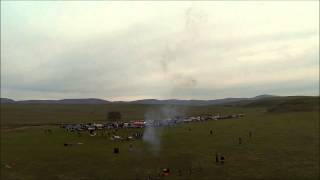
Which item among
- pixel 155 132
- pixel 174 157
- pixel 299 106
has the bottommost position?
pixel 174 157

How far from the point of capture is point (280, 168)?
50531 mm

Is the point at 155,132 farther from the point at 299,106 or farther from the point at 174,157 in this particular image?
the point at 299,106

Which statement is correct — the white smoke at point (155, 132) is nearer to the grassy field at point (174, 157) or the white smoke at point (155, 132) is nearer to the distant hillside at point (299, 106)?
the grassy field at point (174, 157)

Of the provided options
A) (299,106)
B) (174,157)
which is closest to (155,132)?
(174,157)

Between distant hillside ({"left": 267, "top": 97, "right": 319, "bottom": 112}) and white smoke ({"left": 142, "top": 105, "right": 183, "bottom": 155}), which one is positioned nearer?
white smoke ({"left": 142, "top": 105, "right": 183, "bottom": 155})

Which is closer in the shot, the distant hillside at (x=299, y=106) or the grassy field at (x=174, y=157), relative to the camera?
the grassy field at (x=174, y=157)

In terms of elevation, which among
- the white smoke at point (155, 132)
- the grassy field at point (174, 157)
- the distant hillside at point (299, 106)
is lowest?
the grassy field at point (174, 157)

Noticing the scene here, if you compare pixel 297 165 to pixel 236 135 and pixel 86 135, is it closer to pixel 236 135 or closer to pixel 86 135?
pixel 236 135

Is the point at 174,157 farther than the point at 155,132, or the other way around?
the point at 155,132

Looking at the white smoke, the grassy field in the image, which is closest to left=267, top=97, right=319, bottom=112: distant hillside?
the white smoke

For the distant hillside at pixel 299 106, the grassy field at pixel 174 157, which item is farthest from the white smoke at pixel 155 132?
the distant hillside at pixel 299 106

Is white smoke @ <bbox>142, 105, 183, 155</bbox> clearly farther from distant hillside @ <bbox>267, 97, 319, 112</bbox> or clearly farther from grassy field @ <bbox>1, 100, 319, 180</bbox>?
distant hillside @ <bbox>267, 97, 319, 112</bbox>

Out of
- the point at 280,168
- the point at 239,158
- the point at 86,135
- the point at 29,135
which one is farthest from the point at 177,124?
the point at 280,168

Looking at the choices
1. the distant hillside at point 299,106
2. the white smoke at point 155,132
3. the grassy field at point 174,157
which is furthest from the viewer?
the distant hillside at point 299,106
